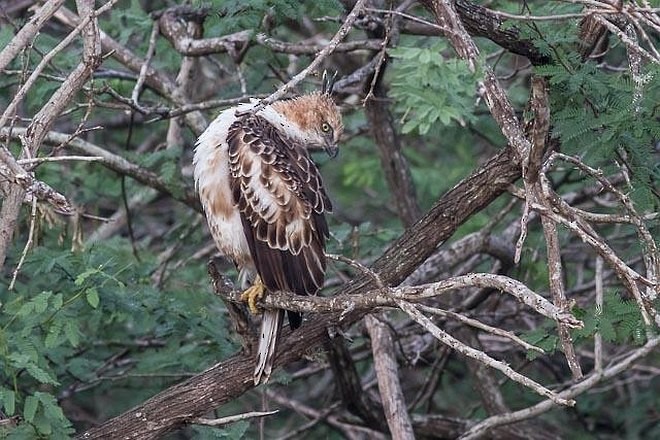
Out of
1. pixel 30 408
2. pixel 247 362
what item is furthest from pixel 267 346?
pixel 30 408

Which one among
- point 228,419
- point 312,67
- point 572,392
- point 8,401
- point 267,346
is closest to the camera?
point 312,67

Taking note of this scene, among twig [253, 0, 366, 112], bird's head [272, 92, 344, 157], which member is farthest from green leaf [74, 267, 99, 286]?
twig [253, 0, 366, 112]

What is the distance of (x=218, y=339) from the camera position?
219 inches

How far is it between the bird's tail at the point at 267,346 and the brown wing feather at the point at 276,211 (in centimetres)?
9

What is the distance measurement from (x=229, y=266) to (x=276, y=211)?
2167 mm

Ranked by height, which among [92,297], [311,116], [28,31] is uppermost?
[28,31]

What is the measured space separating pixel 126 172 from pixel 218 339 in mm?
1116

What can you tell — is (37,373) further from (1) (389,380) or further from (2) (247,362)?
(1) (389,380)

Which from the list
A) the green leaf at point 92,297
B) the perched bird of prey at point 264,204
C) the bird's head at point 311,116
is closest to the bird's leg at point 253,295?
the perched bird of prey at point 264,204

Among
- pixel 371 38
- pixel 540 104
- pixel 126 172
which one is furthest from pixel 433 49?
pixel 540 104

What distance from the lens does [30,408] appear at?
176 inches

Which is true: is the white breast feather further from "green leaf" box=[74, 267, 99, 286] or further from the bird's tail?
"green leaf" box=[74, 267, 99, 286]

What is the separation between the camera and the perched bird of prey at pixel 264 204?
4.82 m

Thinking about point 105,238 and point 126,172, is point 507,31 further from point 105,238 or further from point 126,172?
point 105,238
